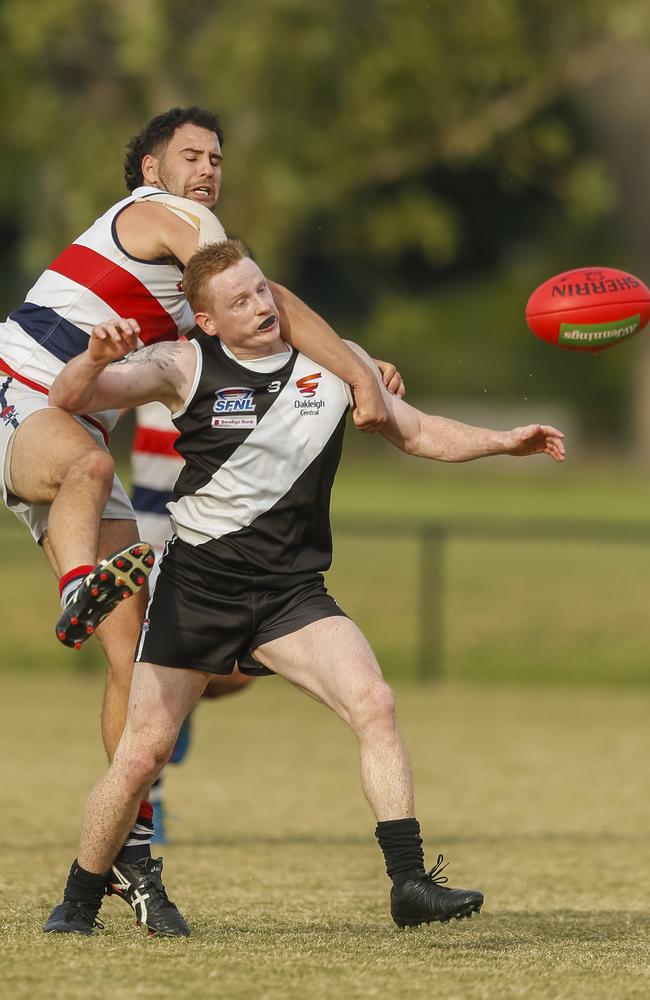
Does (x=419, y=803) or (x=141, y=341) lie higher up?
(x=141, y=341)

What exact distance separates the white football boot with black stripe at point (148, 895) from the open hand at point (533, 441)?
175 centimetres

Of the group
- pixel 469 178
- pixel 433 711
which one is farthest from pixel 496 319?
pixel 433 711

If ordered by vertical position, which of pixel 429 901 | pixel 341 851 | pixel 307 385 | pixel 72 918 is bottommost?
pixel 341 851

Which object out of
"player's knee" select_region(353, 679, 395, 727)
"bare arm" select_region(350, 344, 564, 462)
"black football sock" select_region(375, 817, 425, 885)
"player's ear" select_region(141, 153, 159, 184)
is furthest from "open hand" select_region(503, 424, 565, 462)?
"player's ear" select_region(141, 153, 159, 184)

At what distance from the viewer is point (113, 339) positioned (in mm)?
5180

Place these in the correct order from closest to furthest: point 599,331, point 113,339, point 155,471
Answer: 1. point 113,339
2. point 599,331
3. point 155,471

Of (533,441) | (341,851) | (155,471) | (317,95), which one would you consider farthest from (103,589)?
(317,95)

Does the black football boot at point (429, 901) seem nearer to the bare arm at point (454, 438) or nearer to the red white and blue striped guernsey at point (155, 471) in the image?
the bare arm at point (454, 438)

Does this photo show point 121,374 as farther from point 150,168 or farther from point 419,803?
point 419,803

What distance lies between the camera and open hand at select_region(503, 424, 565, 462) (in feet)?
18.6

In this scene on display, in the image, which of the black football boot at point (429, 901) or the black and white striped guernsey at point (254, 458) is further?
the black and white striped guernsey at point (254, 458)

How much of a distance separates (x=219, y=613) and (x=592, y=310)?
1745 mm

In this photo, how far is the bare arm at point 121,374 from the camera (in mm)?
5215

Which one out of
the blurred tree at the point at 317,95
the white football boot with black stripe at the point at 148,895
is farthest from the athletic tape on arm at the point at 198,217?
the blurred tree at the point at 317,95
